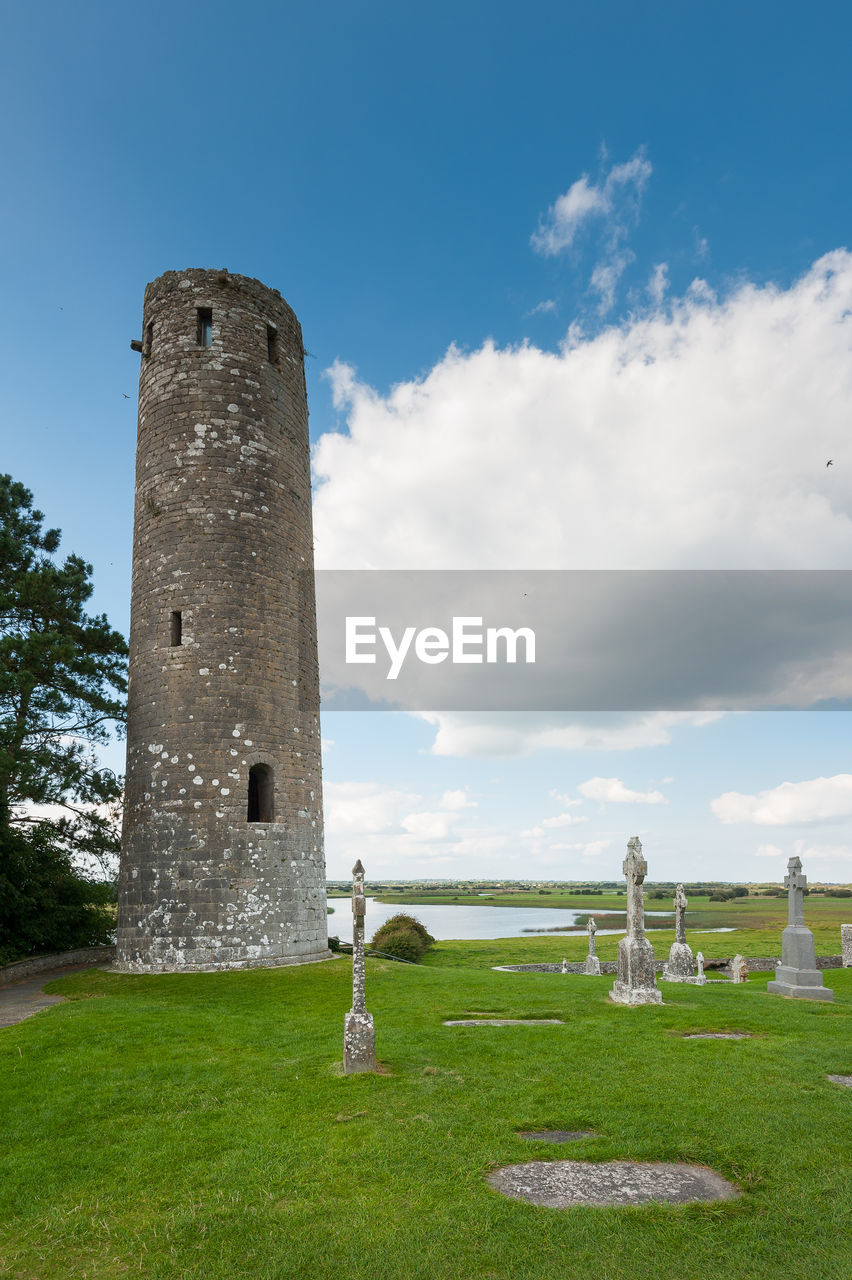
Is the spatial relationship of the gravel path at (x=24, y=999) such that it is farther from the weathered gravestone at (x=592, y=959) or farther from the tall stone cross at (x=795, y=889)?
the tall stone cross at (x=795, y=889)

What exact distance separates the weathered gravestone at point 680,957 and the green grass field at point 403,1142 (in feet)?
19.5

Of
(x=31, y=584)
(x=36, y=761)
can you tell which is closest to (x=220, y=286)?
(x=31, y=584)

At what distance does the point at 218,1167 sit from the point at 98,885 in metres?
18.3

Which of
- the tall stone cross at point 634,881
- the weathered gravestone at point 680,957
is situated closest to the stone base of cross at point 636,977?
the tall stone cross at point 634,881

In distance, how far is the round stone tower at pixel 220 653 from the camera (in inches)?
643

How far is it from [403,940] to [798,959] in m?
21.9

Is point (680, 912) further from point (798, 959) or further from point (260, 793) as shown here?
point (260, 793)

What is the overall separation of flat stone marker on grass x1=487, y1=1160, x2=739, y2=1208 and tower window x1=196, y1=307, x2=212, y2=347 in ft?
60.9

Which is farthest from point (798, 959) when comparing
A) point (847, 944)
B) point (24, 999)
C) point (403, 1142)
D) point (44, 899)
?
point (44, 899)

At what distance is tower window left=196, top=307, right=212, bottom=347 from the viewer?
19.1m

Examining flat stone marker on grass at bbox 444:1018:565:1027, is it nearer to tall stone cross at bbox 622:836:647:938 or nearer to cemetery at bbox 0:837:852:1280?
cemetery at bbox 0:837:852:1280

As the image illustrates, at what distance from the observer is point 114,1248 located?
485 cm

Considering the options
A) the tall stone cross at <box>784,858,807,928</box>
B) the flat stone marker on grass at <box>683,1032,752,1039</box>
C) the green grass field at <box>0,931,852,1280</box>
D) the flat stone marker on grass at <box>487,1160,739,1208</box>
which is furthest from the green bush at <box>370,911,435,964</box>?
the flat stone marker on grass at <box>487,1160,739,1208</box>

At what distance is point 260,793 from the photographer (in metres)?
17.8
